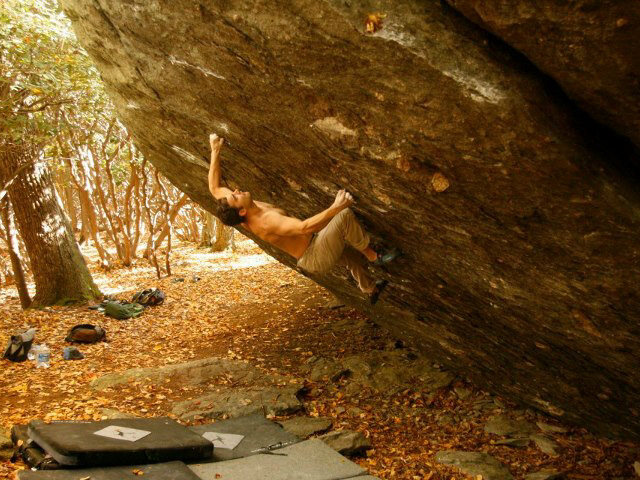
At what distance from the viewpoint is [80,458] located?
4.56 meters

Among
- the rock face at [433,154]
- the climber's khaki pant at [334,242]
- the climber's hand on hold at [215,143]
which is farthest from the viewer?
the climber's hand on hold at [215,143]

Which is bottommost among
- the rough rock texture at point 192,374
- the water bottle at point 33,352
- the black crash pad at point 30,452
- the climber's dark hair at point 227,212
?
the rough rock texture at point 192,374

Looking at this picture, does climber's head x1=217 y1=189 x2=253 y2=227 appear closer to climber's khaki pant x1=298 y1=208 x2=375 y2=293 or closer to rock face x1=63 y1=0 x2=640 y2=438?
rock face x1=63 y1=0 x2=640 y2=438

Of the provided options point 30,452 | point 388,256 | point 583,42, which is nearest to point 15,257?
point 30,452

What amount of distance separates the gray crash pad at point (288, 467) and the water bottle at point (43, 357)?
4.43 m

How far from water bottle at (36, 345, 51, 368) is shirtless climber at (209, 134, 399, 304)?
4.96m

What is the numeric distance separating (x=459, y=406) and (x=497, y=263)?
3.39 meters

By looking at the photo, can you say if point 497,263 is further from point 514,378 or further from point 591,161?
point 514,378

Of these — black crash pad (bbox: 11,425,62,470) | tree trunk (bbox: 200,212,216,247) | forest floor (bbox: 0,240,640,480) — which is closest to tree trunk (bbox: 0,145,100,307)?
forest floor (bbox: 0,240,640,480)

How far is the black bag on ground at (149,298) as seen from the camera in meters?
12.1

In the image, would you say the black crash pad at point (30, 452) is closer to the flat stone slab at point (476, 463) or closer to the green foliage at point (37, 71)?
the flat stone slab at point (476, 463)

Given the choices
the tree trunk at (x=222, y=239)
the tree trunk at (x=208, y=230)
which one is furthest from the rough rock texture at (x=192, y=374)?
the tree trunk at (x=208, y=230)

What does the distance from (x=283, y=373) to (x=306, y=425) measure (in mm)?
1751

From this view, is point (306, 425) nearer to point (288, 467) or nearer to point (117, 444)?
point (288, 467)
